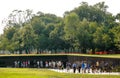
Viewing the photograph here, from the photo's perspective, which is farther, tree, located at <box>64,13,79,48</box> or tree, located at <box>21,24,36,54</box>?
tree, located at <box>21,24,36,54</box>

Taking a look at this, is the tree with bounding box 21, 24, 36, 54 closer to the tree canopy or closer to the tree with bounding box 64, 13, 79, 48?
the tree canopy

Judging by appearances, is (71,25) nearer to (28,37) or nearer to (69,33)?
(69,33)

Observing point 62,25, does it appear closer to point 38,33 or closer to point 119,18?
point 38,33

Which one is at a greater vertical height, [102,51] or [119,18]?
[119,18]

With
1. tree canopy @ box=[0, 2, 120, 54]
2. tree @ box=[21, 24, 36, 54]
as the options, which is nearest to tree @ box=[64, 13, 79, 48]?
tree canopy @ box=[0, 2, 120, 54]

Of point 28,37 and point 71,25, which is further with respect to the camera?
point 28,37

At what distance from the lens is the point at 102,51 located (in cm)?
8338

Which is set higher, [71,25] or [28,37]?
[71,25]

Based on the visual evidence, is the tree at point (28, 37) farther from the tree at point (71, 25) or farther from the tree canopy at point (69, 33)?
the tree at point (71, 25)

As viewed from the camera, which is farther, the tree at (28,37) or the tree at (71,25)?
the tree at (28,37)

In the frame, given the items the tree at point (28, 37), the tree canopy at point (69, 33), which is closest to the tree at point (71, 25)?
the tree canopy at point (69, 33)

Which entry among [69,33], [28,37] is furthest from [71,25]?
[28,37]

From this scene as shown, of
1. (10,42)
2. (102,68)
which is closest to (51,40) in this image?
(10,42)

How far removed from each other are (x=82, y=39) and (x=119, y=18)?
1375 centimetres
